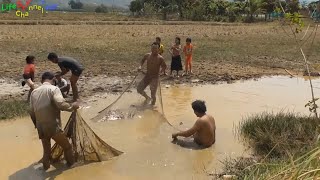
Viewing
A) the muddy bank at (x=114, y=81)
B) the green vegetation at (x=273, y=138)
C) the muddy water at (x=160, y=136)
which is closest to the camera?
the green vegetation at (x=273, y=138)

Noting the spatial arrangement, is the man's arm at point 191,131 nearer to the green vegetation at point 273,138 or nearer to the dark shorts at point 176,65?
the green vegetation at point 273,138

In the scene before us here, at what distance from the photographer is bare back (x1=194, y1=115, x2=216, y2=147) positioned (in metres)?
6.62

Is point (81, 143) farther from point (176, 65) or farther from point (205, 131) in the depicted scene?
point (176, 65)

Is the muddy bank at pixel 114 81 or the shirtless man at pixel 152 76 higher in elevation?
the shirtless man at pixel 152 76

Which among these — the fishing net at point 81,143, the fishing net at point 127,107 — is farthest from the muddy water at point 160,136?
the fishing net at point 81,143

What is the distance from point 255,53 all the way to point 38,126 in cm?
1441

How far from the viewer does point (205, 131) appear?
675 centimetres

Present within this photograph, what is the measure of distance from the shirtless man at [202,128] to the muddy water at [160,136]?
0.17 m

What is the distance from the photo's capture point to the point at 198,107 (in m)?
6.66

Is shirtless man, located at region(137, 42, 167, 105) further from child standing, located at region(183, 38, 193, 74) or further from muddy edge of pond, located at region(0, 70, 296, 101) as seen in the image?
child standing, located at region(183, 38, 193, 74)

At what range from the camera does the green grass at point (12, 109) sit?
27.6 ft

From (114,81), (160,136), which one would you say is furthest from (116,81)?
(160,136)

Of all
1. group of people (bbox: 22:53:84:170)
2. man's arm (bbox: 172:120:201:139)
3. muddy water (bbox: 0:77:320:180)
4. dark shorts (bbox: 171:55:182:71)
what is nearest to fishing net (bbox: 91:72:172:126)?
muddy water (bbox: 0:77:320:180)

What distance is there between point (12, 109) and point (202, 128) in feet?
13.8
